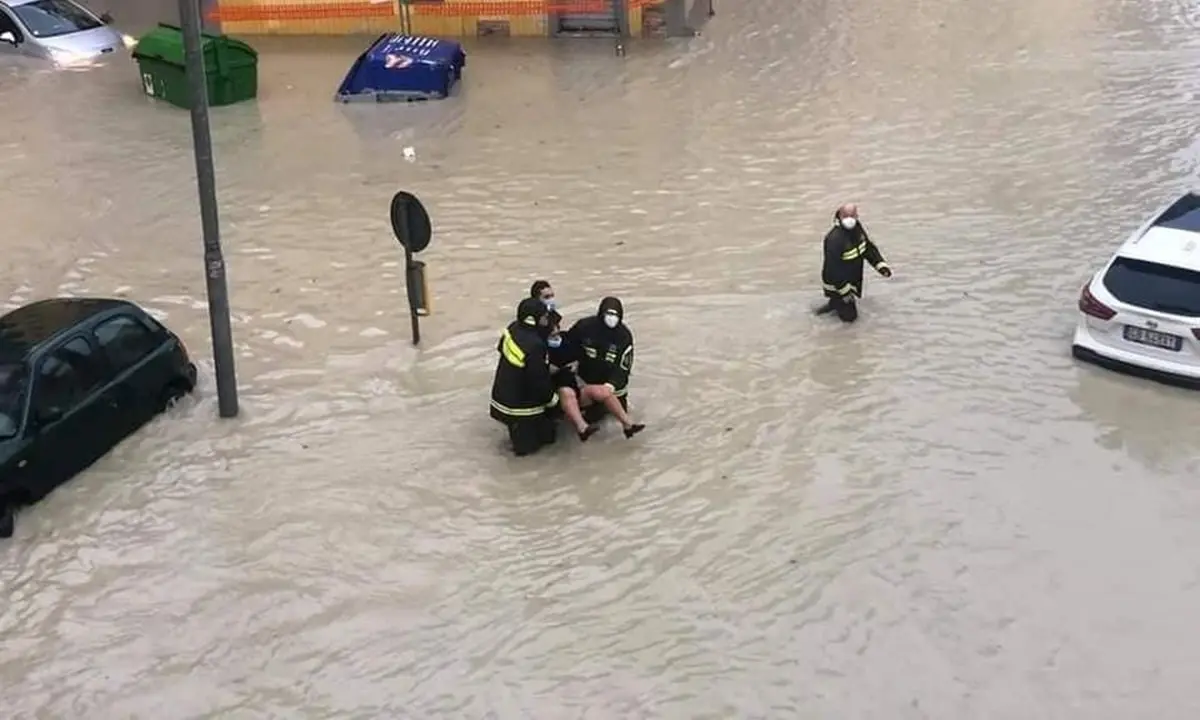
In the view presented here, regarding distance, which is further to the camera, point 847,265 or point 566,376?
point 847,265

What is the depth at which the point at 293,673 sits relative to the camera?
29.3 ft

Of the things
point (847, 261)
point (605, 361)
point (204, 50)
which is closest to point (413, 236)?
point (605, 361)

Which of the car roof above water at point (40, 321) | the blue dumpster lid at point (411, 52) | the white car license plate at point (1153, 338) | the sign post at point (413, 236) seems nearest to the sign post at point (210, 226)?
the car roof above water at point (40, 321)

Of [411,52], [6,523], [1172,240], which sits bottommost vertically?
[6,523]

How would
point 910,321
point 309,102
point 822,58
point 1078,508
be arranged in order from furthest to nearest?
point 822,58
point 309,102
point 910,321
point 1078,508

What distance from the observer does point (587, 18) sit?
82.7 ft

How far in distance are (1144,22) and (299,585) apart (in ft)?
69.9

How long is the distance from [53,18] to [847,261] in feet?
57.7

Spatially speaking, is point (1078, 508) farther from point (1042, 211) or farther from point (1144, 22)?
point (1144, 22)

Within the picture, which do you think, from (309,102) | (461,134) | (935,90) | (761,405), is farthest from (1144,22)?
(761,405)

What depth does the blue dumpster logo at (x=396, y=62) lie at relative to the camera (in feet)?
68.8

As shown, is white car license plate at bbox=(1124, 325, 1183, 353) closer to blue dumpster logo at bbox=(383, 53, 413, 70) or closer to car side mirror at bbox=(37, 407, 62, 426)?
car side mirror at bbox=(37, 407, 62, 426)

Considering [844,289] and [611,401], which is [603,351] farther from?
[844,289]

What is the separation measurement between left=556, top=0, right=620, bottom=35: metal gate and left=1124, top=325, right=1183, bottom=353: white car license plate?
14.9m
